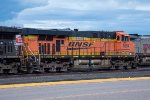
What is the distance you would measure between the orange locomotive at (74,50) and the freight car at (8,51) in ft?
2.15

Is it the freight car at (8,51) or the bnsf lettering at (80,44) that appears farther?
the bnsf lettering at (80,44)

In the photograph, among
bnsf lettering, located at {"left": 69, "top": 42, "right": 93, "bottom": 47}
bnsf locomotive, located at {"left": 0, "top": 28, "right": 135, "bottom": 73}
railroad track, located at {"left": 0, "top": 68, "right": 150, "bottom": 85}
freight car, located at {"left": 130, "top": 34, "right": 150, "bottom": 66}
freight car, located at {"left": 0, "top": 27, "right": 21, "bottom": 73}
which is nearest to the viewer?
railroad track, located at {"left": 0, "top": 68, "right": 150, "bottom": 85}

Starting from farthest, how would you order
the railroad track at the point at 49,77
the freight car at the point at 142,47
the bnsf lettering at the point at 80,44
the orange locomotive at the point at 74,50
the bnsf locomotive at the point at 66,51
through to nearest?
the freight car at the point at 142,47 < the bnsf lettering at the point at 80,44 < the orange locomotive at the point at 74,50 < the bnsf locomotive at the point at 66,51 < the railroad track at the point at 49,77

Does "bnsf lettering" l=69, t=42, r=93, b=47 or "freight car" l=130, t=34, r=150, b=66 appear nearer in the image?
"bnsf lettering" l=69, t=42, r=93, b=47

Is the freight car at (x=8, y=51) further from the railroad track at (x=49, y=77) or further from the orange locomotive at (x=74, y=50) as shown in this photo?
the railroad track at (x=49, y=77)

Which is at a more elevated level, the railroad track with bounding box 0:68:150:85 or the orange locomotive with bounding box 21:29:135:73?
the orange locomotive with bounding box 21:29:135:73

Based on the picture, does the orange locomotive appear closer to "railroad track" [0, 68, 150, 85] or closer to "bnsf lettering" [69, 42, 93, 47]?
"bnsf lettering" [69, 42, 93, 47]

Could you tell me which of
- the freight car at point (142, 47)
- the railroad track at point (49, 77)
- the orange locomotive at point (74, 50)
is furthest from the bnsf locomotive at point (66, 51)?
the freight car at point (142, 47)

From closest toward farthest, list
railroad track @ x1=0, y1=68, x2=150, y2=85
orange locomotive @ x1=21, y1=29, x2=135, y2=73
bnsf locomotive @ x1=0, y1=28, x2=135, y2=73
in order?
railroad track @ x1=0, y1=68, x2=150, y2=85
bnsf locomotive @ x1=0, y1=28, x2=135, y2=73
orange locomotive @ x1=21, y1=29, x2=135, y2=73

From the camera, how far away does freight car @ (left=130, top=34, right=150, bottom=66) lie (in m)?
38.4

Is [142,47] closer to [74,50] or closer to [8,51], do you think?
[74,50]

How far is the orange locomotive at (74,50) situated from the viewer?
27406mm

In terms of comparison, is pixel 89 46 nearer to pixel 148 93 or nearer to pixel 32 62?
pixel 32 62

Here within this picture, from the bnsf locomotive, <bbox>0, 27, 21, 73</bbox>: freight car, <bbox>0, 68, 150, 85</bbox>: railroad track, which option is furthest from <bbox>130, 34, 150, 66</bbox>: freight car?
<bbox>0, 27, 21, 73</bbox>: freight car
